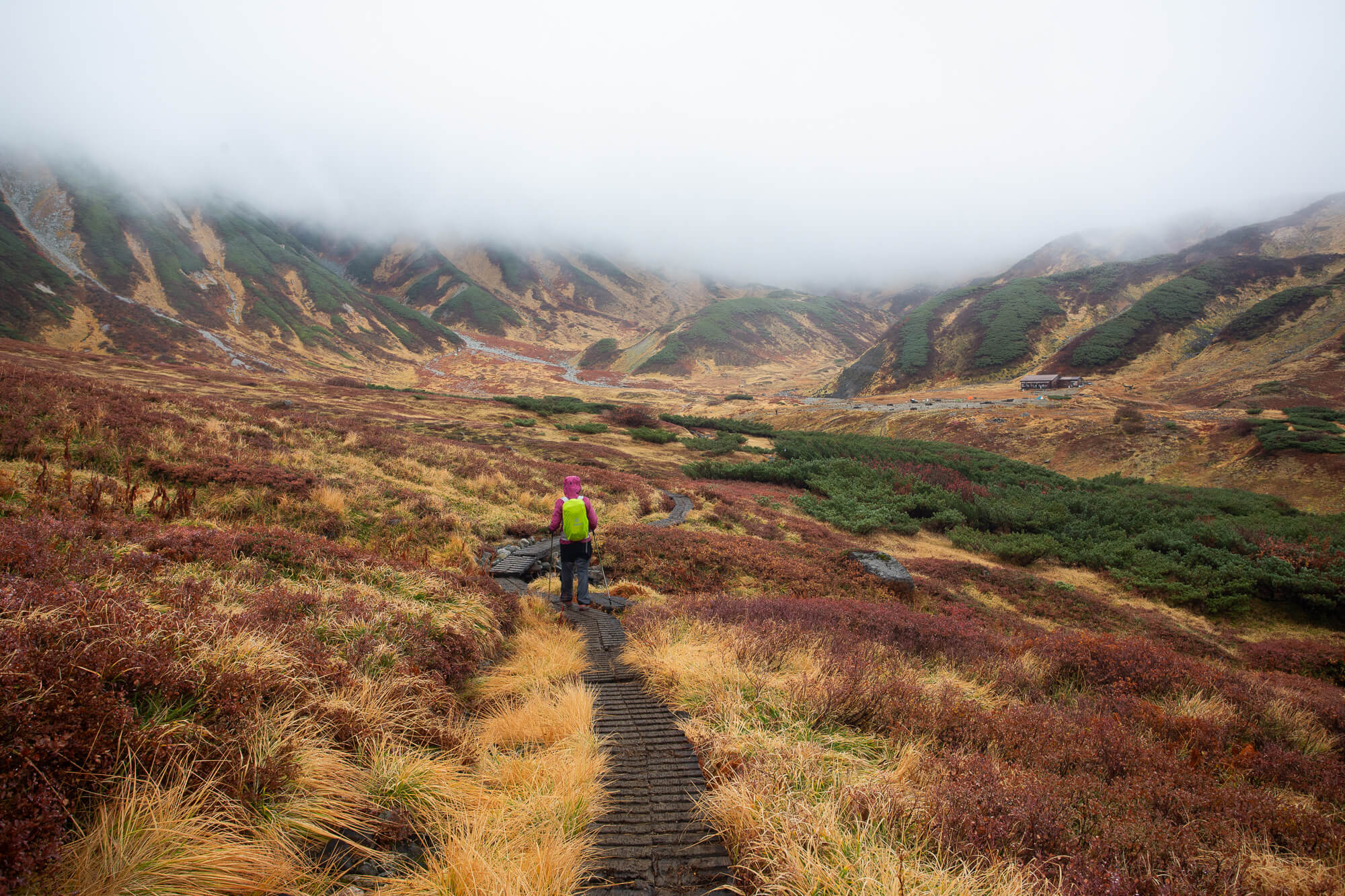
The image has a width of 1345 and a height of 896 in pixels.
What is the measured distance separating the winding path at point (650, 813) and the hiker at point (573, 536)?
2944 mm

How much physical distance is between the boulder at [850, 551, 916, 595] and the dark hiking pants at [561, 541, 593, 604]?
8.09 m

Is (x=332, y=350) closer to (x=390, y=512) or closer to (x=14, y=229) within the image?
(x=14, y=229)

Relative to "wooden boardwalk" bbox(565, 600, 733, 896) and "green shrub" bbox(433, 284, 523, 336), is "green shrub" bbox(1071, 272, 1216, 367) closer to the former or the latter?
"wooden boardwalk" bbox(565, 600, 733, 896)

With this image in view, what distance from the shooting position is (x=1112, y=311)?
68938 millimetres

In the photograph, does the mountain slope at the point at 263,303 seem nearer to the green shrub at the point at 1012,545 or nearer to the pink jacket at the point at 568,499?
the pink jacket at the point at 568,499

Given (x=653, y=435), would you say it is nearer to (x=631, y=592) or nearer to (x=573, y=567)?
(x=631, y=592)

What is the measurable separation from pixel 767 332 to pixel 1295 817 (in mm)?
135653

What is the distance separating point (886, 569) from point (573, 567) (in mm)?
8723

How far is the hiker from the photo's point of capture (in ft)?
26.4

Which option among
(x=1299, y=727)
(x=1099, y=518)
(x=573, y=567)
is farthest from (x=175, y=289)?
(x=1299, y=727)

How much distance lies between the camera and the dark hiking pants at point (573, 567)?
809cm

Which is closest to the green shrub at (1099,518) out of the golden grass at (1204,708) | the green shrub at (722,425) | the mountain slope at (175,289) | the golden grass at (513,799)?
the green shrub at (722,425)

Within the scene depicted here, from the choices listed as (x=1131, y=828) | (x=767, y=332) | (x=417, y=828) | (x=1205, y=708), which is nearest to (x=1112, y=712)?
(x=1205, y=708)

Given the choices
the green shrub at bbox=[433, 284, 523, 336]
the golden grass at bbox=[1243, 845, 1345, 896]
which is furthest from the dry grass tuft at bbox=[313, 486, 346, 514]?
the green shrub at bbox=[433, 284, 523, 336]
